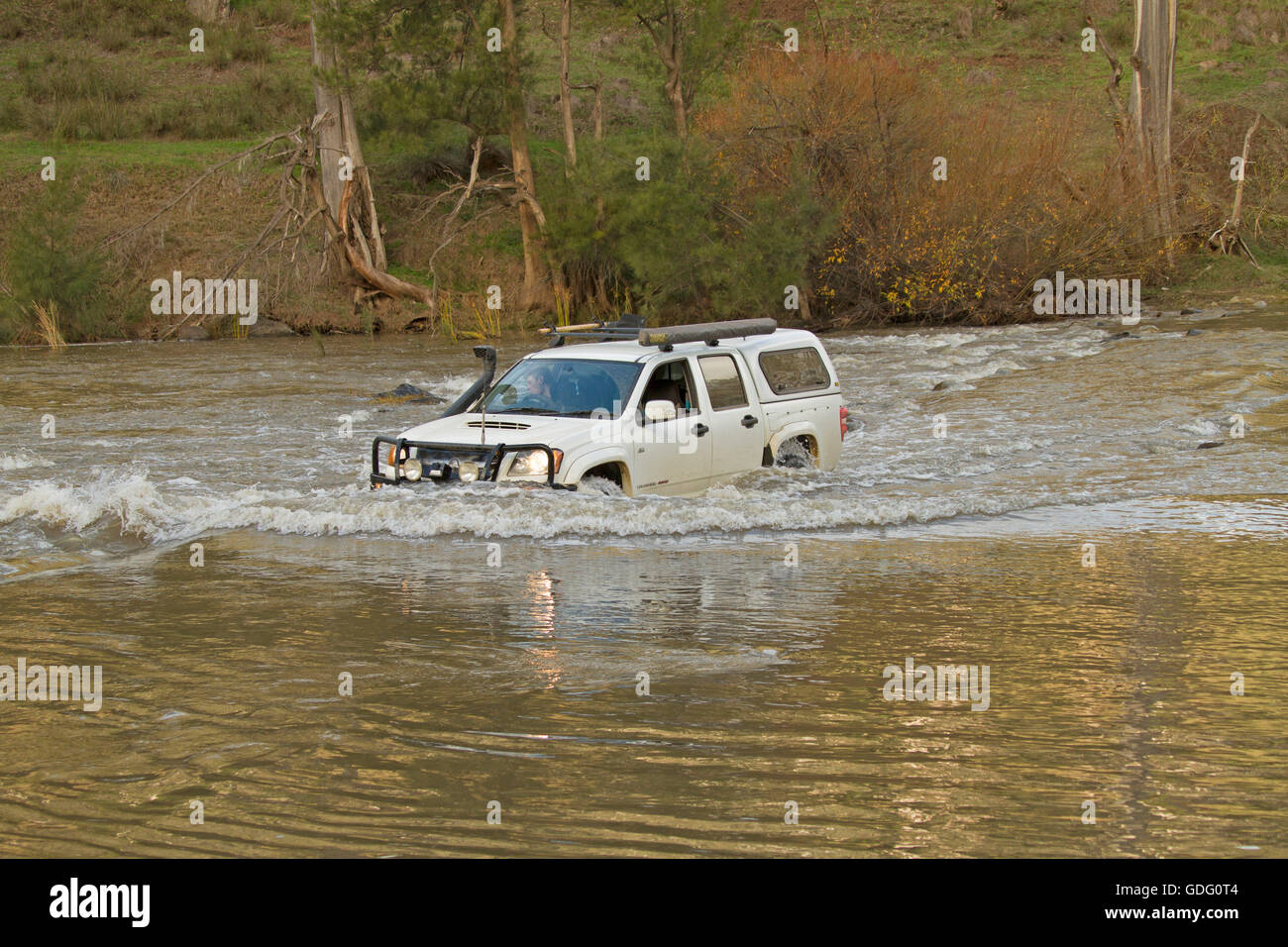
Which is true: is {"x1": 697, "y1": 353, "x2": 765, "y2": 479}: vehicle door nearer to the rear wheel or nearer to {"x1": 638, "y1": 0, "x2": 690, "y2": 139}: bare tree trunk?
the rear wheel

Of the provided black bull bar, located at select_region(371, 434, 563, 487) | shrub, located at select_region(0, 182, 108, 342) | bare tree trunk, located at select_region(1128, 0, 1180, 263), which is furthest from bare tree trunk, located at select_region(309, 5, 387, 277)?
black bull bar, located at select_region(371, 434, 563, 487)

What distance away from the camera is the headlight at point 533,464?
1041cm

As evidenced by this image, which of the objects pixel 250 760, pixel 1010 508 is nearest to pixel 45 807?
pixel 250 760

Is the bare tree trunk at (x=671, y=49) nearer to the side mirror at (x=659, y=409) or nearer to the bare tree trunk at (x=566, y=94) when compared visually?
the bare tree trunk at (x=566, y=94)

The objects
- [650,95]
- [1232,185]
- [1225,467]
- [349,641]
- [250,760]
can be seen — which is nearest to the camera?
[250,760]

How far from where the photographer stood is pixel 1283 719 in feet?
19.7

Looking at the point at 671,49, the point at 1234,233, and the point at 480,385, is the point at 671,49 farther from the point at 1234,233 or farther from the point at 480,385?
the point at 480,385

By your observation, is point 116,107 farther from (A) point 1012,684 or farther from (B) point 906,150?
(A) point 1012,684

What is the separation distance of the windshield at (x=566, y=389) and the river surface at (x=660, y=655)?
0.92 metres

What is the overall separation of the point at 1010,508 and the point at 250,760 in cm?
795

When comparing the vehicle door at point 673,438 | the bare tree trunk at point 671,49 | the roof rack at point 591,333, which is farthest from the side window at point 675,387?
the bare tree trunk at point 671,49

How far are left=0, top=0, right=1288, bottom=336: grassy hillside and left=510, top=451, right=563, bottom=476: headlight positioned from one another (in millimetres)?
21631

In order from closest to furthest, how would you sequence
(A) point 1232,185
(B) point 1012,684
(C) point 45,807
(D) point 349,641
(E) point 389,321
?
(C) point 45,807, (B) point 1012,684, (D) point 349,641, (E) point 389,321, (A) point 1232,185

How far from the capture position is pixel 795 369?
502 inches
